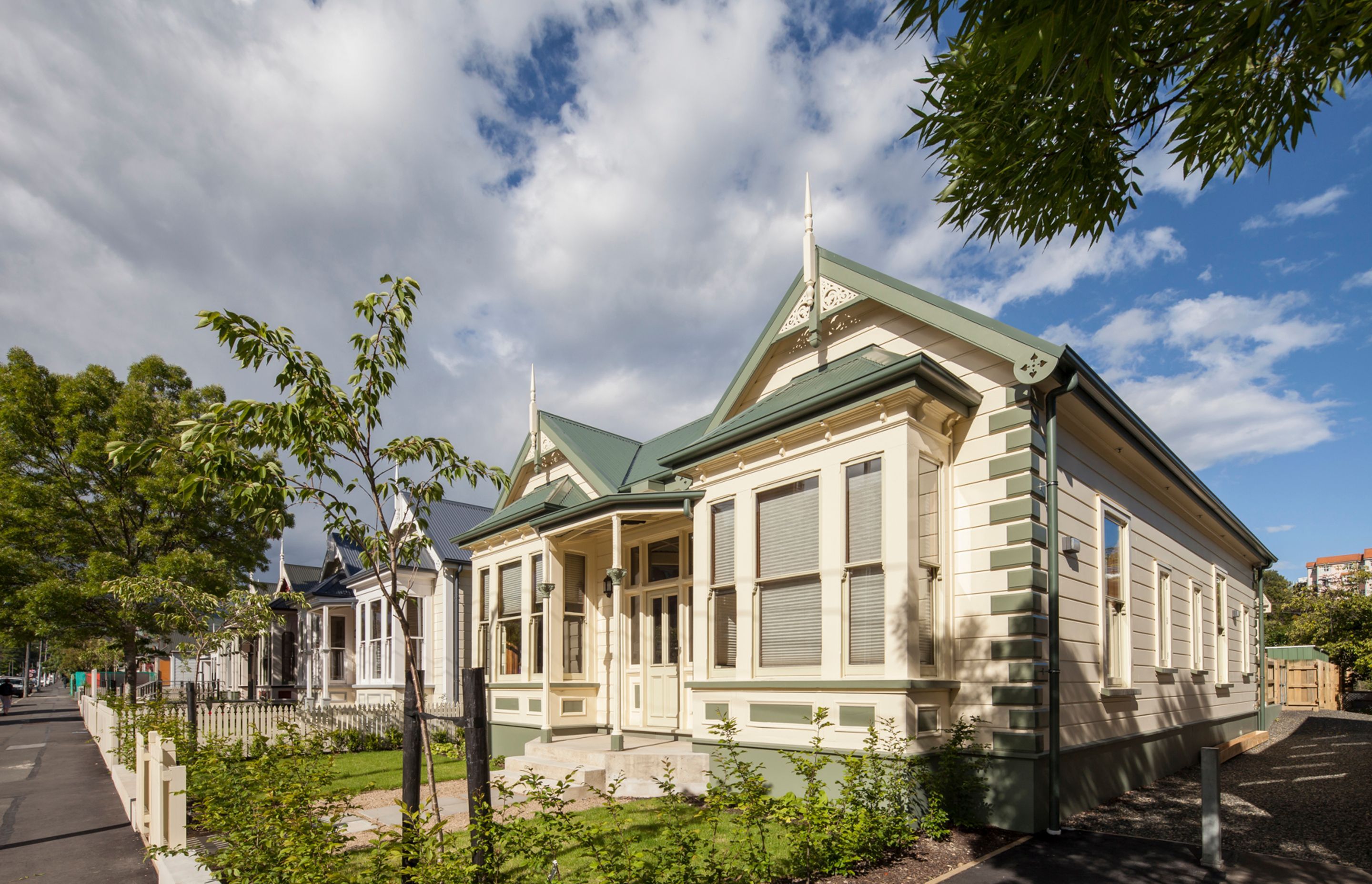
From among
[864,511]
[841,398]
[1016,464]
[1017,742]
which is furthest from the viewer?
[841,398]

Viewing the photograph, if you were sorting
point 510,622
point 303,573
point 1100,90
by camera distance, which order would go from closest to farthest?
point 1100,90
point 510,622
point 303,573

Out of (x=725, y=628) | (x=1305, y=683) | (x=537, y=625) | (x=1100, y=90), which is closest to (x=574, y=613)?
(x=537, y=625)

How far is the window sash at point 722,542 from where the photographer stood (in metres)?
10.3

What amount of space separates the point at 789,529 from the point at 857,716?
2.25 metres

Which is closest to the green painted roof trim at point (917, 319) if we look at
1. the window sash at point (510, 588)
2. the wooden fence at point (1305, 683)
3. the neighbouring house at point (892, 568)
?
the neighbouring house at point (892, 568)

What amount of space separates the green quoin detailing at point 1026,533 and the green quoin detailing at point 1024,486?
0.10 meters

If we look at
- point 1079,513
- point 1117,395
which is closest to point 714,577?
point 1079,513

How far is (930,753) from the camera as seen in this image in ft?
26.8

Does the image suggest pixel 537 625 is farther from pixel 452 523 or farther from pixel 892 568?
pixel 452 523

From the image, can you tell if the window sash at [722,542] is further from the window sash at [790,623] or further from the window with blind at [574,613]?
the window with blind at [574,613]

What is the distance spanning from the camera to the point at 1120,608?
10742 mm

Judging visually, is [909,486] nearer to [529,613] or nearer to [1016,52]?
[1016,52]

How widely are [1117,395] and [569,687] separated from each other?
9666 mm

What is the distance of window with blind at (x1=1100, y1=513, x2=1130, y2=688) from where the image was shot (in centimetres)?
1039
